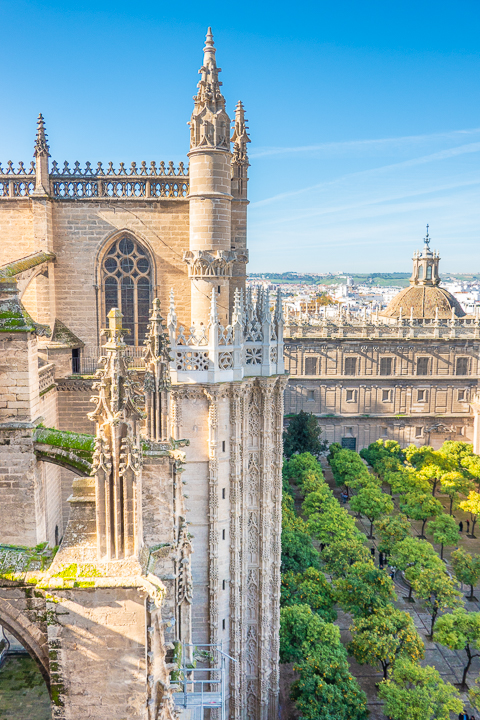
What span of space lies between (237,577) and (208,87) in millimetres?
16633

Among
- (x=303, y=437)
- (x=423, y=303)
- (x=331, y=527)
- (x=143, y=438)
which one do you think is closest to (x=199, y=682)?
(x=143, y=438)

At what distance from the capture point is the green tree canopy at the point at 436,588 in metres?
25.7

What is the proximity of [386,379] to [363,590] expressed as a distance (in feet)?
112

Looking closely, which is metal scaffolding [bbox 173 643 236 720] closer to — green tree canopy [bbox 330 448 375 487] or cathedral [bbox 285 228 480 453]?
green tree canopy [bbox 330 448 375 487]

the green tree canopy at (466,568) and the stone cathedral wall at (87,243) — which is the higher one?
the stone cathedral wall at (87,243)

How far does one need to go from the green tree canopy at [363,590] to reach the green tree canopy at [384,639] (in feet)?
3.28

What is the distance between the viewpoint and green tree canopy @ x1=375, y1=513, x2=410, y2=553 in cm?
3158

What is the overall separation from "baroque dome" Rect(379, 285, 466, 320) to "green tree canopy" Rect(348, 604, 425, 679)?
4279cm

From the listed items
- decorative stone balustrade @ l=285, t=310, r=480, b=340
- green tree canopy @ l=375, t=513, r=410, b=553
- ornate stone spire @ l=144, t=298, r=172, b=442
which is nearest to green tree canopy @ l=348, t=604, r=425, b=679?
green tree canopy @ l=375, t=513, r=410, b=553

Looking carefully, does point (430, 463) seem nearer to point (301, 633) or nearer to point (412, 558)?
point (412, 558)

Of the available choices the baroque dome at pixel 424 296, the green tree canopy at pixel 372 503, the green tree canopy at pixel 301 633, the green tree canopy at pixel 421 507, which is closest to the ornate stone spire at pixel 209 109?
the green tree canopy at pixel 301 633

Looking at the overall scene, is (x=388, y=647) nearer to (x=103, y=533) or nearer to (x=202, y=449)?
(x=202, y=449)

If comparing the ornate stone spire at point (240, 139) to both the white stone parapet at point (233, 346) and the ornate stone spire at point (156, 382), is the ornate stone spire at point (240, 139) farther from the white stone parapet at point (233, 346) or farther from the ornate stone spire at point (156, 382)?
the ornate stone spire at point (156, 382)

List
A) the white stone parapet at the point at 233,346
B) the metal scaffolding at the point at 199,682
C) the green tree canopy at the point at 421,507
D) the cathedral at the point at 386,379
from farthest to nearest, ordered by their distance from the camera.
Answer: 1. the cathedral at the point at 386,379
2. the green tree canopy at the point at 421,507
3. the white stone parapet at the point at 233,346
4. the metal scaffolding at the point at 199,682
